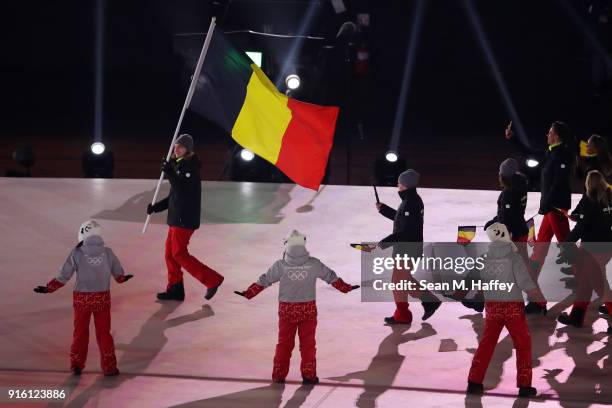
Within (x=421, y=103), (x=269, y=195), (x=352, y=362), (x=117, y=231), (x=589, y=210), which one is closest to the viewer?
(x=352, y=362)

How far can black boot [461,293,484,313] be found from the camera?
39.0 ft

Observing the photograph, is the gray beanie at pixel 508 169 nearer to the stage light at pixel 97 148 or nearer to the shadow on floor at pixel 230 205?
the shadow on floor at pixel 230 205

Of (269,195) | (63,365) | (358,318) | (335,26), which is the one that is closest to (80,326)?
(63,365)

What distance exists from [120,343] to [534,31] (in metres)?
21.5

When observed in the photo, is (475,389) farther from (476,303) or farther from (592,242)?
(476,303)

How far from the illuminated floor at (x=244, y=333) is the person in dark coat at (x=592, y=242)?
0.29 m

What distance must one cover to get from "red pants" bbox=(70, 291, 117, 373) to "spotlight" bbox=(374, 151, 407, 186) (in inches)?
384

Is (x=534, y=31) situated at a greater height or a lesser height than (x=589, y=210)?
greater

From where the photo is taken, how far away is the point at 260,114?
11.8 metres

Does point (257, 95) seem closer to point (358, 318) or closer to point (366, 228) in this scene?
point (358, 318)

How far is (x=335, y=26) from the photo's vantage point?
834 inches

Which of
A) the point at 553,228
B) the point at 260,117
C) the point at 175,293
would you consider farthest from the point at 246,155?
the point at 553,228

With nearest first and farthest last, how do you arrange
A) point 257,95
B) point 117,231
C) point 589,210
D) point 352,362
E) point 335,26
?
1. point 352,362
2. point 589,210
3. point 257,95
4. point 117,231
5. point 335,26

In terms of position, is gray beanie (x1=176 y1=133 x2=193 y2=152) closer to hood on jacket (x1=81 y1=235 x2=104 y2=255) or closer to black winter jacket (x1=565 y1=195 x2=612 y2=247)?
hood on jacket (x1=81 y1=235 x2=104 y2=255)
